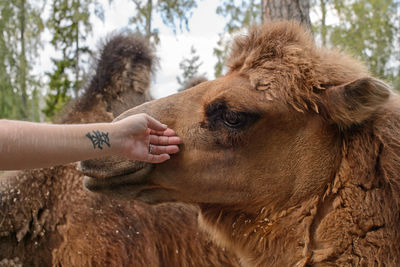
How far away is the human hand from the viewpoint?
241cm

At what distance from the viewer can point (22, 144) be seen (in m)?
2.01

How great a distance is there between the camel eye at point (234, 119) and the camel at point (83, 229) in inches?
64.7

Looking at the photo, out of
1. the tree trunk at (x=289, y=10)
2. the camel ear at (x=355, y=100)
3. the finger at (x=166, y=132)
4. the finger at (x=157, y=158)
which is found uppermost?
the tree trunk at (x=289, y=10)

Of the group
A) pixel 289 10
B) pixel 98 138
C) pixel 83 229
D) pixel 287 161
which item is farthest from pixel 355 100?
pixel 289 10

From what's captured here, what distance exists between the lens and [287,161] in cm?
262

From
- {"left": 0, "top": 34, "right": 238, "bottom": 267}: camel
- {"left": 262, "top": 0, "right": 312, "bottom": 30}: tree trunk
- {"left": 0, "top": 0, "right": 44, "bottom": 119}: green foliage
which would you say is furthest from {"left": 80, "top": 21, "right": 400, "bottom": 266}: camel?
{"left": 0, "top": 0, "right": 44, "bottom": 119}: green foliage

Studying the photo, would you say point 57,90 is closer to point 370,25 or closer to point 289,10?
point 289,10

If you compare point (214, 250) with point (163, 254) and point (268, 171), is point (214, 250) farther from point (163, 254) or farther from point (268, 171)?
point (268, 171)

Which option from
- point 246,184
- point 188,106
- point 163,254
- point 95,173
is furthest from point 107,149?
point 163,254

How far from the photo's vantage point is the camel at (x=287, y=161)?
2.34 m

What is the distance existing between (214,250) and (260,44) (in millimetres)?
2026

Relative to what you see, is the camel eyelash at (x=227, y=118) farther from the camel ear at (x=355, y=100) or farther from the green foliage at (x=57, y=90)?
the green foliage at (x=57, y=90)

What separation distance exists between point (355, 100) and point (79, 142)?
4.98 feet

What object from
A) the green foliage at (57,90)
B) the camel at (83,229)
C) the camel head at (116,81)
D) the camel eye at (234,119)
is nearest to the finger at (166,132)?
the camel eye at (234,119)
